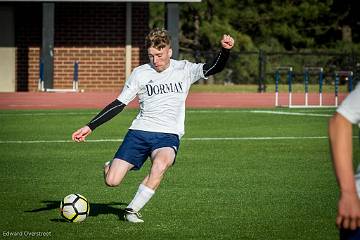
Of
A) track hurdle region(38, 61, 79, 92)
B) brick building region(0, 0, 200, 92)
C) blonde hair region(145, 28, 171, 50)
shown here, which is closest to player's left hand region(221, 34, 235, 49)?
blonde hair region(145, 28, 171, 50)

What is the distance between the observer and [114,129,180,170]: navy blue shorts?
10094 mm

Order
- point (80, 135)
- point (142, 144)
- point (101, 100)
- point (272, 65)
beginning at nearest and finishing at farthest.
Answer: point (80, 135) → point (142, 144) → point (101, 100) → point (272, 65)

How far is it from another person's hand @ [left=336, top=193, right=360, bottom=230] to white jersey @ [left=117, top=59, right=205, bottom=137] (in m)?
5.51

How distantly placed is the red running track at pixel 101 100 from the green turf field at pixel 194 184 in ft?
22.1

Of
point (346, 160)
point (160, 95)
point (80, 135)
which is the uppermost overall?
point (160, 95)

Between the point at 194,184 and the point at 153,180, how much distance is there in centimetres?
358

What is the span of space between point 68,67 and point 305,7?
17882mm

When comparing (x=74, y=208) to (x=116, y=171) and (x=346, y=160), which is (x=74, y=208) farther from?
(x=346, y=160)

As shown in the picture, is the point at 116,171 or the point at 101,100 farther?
the point at 101,100

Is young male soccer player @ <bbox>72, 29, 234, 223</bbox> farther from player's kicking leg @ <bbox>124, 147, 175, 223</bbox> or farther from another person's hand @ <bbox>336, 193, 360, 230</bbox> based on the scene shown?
another person's hand @ <bbox>336, 193, 360, 230</bbox>

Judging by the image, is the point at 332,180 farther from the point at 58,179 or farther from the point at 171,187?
the point at 58,179

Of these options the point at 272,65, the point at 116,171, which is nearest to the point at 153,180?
the point at 116,171

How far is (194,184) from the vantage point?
1340 centimetres

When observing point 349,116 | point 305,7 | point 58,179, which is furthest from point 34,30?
point 349,116
